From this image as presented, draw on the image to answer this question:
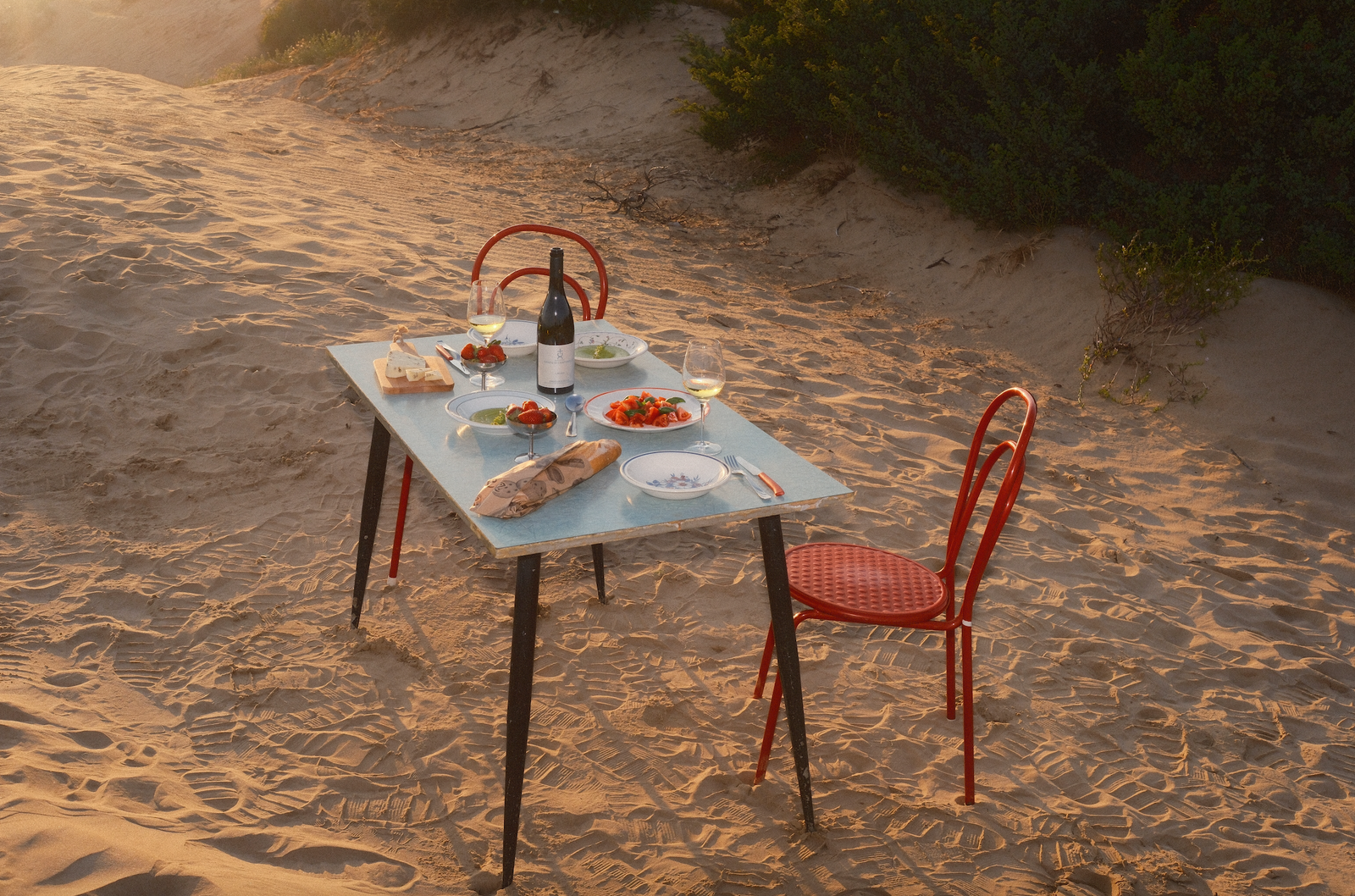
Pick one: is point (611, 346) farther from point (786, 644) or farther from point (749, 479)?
point (786, 644)

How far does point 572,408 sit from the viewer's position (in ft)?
8.06

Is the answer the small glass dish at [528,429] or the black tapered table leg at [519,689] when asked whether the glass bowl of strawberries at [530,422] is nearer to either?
the small glass dish at [528,429]

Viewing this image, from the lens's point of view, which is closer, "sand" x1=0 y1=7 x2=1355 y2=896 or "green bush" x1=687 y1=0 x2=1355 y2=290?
"sand" x1=0 y1=7 x2=1355 y2=896

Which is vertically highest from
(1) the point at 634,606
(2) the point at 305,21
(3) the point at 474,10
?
(3) the point at 474,10

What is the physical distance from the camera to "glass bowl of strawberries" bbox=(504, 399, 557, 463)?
2322mm

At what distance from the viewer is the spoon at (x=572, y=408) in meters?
2.44

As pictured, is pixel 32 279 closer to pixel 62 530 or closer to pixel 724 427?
pixel 62 530

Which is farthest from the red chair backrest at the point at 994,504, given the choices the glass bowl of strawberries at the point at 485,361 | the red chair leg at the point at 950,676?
the glass bowl of strawberries at the point at 485,361

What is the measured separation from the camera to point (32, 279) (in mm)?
5066

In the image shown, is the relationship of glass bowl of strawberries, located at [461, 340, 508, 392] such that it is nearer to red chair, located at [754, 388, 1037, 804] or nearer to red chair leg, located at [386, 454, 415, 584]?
red chair leg, located at [386, 454, 415, 584]

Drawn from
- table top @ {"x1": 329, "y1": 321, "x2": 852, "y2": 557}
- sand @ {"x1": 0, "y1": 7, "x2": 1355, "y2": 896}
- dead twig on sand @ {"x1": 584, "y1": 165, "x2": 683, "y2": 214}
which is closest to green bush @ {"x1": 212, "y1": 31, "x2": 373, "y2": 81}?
dead twig on sand @ {"x1": 584, "y1": 165, "x2": 683, "y2": 214}

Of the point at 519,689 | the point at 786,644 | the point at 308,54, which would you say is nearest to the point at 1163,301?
the point at 786,644

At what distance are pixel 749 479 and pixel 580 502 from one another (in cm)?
39

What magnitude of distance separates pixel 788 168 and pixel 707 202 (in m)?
0.87
